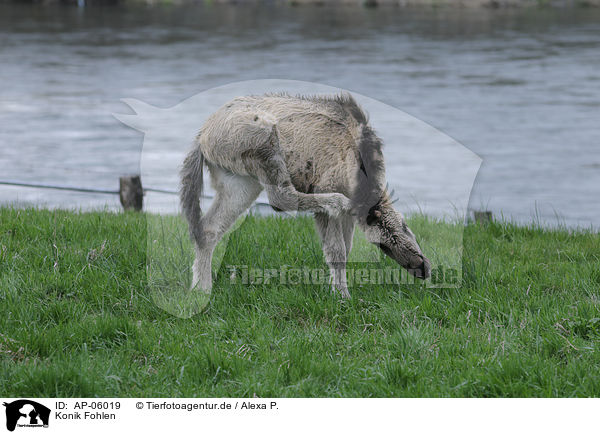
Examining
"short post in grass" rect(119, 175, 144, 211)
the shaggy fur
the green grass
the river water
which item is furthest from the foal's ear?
"short post in grass" rect(119, 175, 144, 211)

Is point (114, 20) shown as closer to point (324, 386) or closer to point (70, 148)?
point (70, 148)

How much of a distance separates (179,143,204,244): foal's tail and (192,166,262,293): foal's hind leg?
2.2 inches

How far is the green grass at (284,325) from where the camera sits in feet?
14.1

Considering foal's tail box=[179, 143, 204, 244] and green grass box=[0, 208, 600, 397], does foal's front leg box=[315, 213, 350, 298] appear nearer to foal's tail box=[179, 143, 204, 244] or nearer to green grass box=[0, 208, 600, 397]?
green grass box=[0, 208, 600, 397]

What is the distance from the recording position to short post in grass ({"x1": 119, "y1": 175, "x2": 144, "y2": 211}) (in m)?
8.81

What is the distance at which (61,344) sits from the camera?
4.70 m

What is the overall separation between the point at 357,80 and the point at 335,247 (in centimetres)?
1468

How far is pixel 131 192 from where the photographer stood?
882cm
